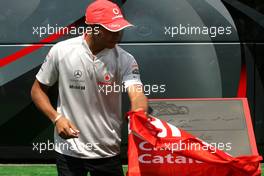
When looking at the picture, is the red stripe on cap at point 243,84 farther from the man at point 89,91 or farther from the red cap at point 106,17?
the red cap at point 106,17

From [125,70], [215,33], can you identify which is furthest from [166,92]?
[125,70]

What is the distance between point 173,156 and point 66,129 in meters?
0.63

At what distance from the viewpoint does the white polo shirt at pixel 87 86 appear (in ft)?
11.0

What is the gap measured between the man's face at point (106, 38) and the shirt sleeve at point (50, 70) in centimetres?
25

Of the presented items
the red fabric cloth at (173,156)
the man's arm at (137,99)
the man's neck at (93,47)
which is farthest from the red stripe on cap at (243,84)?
the man's neck at (93,47)

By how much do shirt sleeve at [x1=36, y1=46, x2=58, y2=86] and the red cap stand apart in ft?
0.91

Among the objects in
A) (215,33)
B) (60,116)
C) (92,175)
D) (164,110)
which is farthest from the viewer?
(215,33)

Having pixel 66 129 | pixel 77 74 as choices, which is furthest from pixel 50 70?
pixel 66 129

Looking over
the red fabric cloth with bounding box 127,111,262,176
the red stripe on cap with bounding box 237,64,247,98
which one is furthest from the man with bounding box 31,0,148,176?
the red stripe on cap with bounding box 237,64,247,98

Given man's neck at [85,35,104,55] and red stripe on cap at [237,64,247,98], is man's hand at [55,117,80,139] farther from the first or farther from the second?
red stripe on cap at [237,64,247,98]

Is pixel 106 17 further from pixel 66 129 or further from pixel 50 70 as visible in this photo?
pixel 66 129

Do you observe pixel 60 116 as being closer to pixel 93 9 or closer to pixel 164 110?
pixel 93 9

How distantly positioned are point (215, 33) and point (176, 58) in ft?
1.40

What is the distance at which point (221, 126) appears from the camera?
414 cm
